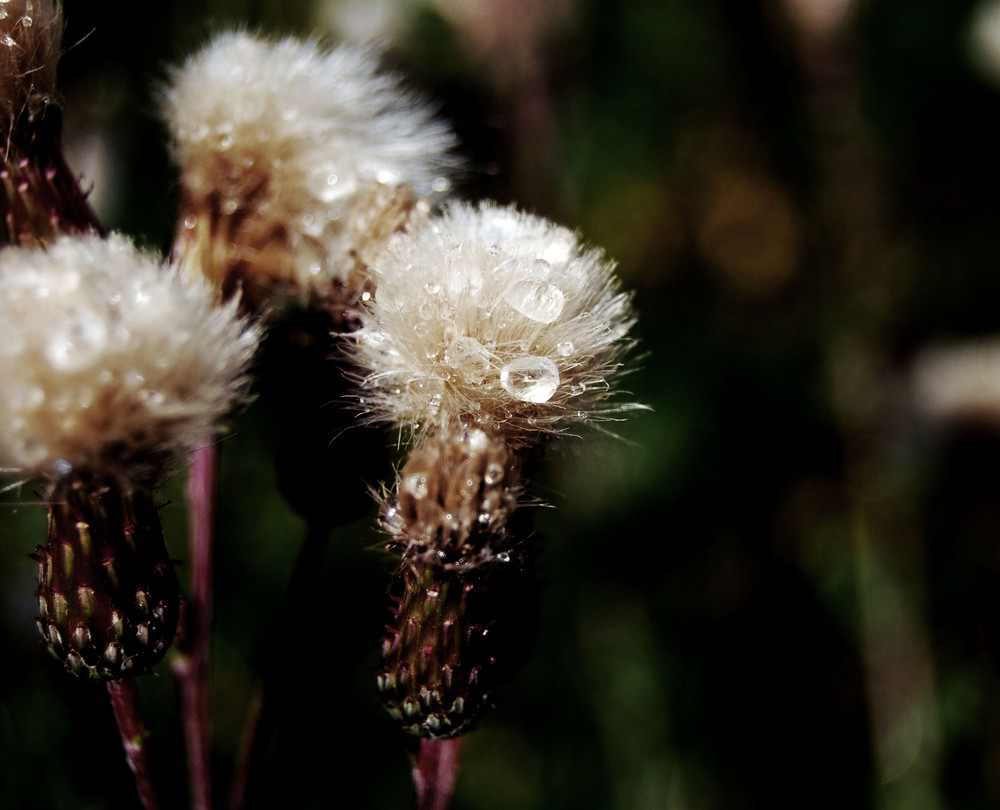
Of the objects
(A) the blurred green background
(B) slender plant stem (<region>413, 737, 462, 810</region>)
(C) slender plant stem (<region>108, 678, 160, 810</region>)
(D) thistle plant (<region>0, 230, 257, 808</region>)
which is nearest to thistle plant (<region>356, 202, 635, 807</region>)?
(B) slender plant stem (<region>413, 737, 462, 810</region>)

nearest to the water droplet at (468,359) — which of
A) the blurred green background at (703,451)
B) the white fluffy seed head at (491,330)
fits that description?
the white fluffy seed head at (491,330)

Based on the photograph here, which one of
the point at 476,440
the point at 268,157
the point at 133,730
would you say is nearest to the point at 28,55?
the point at 268,157

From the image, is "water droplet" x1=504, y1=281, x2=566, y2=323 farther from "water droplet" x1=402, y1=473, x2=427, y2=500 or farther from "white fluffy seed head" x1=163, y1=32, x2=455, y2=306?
"white fluffy seed head" x1=163, y1=32, x2=455, y2=306

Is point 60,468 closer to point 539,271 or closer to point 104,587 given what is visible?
point 104,587

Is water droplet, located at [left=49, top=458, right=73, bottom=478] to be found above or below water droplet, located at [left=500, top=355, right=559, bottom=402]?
below

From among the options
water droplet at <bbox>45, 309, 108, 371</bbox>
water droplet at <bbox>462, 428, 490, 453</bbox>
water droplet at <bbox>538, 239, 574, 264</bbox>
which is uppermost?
water droplet at <bbox>538, 239, 574, 264</bbox>

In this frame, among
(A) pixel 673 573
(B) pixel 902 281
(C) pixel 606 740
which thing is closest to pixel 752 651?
(A) pixel 673 573

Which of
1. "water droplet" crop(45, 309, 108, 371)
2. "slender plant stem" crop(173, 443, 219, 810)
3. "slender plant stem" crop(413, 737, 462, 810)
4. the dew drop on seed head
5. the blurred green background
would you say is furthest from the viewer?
the blurred green background
